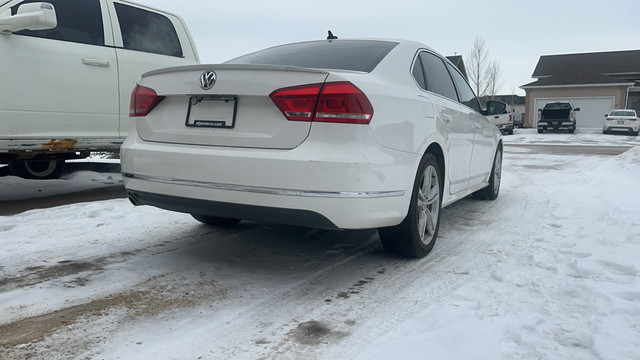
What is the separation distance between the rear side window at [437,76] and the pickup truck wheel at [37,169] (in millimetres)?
5154

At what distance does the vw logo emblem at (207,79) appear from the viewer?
9.81ft

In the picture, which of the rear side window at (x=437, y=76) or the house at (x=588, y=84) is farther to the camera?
the house at (x=588, y=84)

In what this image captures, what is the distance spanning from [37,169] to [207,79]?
15.8 feet

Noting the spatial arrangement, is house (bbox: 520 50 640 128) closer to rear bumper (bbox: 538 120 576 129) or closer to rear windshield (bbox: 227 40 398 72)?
rear bumper (bbox: 538 120 576 129)

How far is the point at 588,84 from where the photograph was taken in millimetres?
35625

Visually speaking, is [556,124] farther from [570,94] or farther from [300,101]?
[300,101]

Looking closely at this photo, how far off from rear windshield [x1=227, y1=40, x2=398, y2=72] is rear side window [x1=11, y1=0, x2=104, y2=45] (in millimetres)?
2028

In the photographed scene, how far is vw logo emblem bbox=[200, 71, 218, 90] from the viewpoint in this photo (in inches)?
118

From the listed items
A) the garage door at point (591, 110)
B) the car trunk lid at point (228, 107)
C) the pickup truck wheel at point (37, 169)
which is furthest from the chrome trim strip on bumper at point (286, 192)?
the garage door at point (591, 110)

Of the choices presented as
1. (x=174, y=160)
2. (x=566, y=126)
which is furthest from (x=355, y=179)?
(x=566, y=126)

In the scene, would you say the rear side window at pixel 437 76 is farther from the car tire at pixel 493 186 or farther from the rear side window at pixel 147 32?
A: the rear side window at pixel 147 32

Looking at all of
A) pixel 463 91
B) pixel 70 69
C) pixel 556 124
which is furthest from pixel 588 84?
pixel 70 69

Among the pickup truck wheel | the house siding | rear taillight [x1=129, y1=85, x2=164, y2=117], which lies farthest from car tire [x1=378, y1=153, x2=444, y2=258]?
the house siding

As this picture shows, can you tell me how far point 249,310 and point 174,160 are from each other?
3.48 feet
